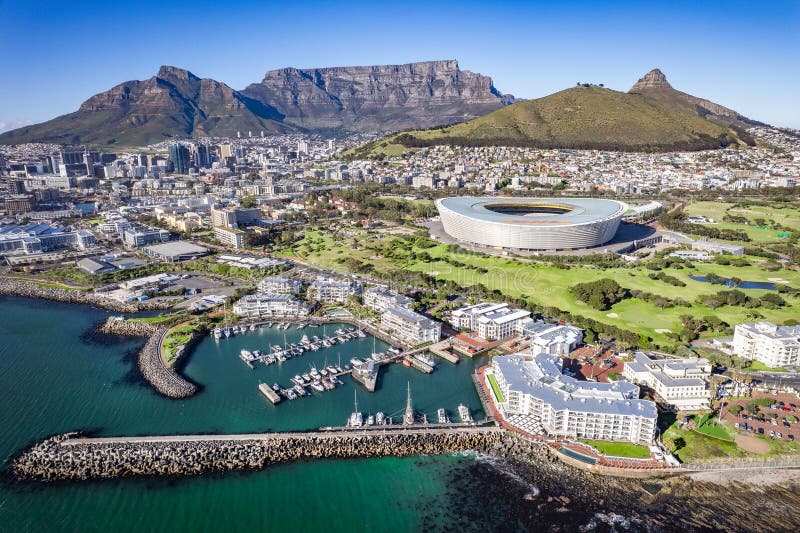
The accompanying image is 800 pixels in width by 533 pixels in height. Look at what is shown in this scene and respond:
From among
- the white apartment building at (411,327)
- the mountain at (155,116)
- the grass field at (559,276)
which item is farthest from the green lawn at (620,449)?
the mountain at (155,116)

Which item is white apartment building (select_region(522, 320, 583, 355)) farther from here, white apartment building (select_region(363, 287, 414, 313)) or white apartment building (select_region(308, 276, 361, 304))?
white apartment building (select_region(308, 276, 361, 304))

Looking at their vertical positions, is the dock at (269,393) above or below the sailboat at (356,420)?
above

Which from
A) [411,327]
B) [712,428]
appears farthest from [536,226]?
[712,428]

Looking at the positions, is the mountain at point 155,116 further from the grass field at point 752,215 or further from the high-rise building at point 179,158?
the grass field at point 752,215

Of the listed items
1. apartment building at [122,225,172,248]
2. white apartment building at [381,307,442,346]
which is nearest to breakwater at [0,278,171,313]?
apartment building at [122,225,172,248]

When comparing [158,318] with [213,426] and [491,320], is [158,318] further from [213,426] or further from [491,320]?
[491,320]
